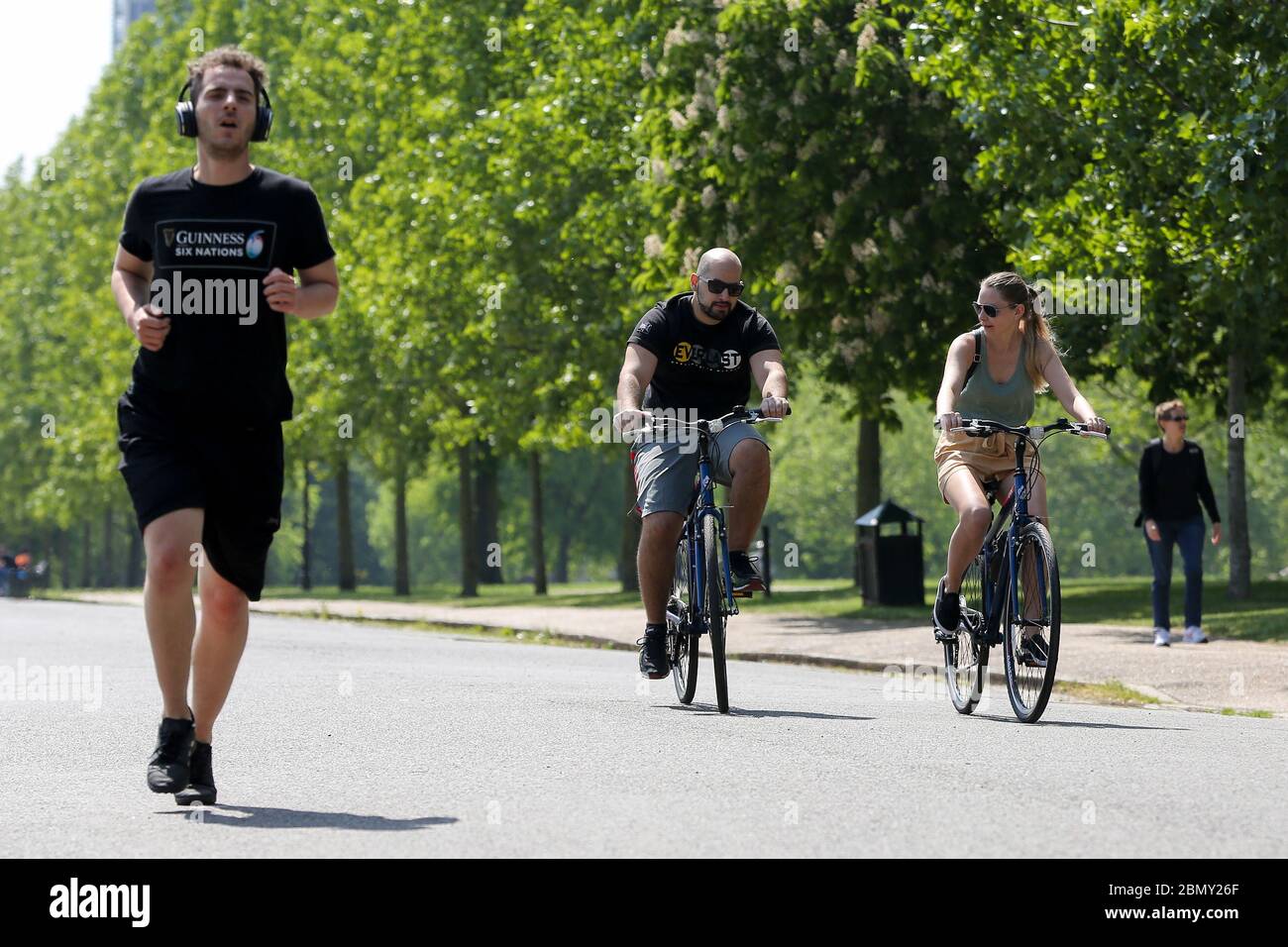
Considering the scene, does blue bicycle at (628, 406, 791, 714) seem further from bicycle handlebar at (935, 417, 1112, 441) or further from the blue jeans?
the blue jeans

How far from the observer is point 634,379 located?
29.9 ft

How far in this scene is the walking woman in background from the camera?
15.6m

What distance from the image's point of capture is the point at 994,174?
67.9 ft

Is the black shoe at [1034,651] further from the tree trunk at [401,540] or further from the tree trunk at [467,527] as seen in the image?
the tree trunk at [401,540]

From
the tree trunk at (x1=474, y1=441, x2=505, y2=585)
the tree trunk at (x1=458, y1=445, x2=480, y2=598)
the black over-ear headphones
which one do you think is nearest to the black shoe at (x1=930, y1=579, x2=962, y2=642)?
the black over-ear headphones

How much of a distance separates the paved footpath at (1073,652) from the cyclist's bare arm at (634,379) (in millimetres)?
3903

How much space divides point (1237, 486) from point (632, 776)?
1756 cm

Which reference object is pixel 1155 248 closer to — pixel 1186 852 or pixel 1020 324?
pixel 1020 324

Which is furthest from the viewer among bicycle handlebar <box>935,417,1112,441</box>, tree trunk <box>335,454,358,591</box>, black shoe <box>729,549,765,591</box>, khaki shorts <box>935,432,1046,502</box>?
tree trunk <box>335,454,358,591</box>

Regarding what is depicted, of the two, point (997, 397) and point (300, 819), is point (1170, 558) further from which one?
point (300, 819)

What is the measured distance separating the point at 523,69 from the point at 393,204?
316 cm

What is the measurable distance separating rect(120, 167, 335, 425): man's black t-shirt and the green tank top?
3906 mm
